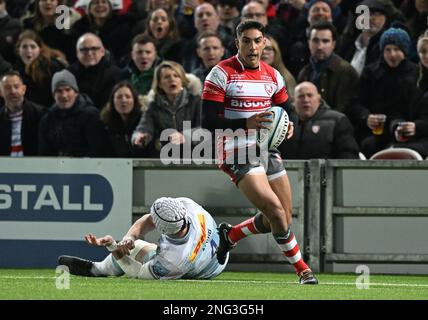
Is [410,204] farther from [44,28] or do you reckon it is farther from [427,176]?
[44,28]

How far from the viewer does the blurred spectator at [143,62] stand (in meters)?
14.8

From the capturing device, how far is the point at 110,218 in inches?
499

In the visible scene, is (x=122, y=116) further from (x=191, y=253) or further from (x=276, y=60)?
(x=191, y=253)

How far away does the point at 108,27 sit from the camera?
16.2m

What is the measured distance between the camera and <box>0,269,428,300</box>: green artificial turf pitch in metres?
9.02

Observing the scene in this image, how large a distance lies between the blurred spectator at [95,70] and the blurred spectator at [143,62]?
205 mm

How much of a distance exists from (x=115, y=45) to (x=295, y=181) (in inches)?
182

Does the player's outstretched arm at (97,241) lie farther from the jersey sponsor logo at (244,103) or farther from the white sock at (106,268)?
the jersey sponsor logo at (244,103)

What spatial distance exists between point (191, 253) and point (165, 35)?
525 cm

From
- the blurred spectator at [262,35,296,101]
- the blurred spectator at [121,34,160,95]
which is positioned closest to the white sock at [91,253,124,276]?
the blurred spectator at [262,35,296,101]

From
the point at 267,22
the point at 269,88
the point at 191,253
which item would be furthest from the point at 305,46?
the point at 191,253
